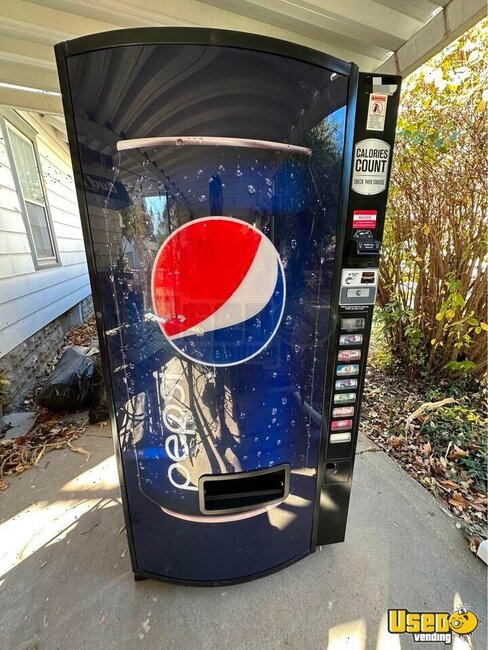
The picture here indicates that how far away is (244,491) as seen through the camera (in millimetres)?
1169

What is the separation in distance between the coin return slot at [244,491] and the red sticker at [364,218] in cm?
91

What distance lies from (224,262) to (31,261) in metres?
3.25

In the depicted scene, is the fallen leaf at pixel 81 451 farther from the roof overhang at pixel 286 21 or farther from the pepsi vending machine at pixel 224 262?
the roof overhang at pixel 286 21

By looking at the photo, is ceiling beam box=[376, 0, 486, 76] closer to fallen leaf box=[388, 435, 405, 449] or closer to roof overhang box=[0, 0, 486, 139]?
roof overhang box=[0, 0, 486, 139]

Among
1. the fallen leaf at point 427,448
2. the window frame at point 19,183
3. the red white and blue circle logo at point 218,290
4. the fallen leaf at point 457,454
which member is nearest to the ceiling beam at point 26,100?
the window frame at point 19,183

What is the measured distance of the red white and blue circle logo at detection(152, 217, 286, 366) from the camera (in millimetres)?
892

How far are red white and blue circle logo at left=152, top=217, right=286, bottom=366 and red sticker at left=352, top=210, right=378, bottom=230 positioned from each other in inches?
12.1

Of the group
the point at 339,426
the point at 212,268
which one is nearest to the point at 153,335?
the point at 212,268

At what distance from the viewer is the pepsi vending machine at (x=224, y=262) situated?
0.80 metres

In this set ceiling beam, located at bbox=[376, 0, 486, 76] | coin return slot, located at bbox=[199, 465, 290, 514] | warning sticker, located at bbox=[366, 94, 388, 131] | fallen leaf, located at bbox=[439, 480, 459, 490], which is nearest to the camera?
warning sticker, located at bbox=[366, 94, 388, 131]

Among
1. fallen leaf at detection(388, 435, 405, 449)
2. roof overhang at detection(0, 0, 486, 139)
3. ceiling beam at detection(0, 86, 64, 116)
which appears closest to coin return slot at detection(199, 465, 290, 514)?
fallen leaf at detection(388, 435, 405, 449)

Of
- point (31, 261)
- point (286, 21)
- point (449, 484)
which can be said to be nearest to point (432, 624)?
point (449, 484)

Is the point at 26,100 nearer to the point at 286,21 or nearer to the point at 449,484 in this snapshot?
the point at 286,21

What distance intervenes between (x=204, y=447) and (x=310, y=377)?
44cm
